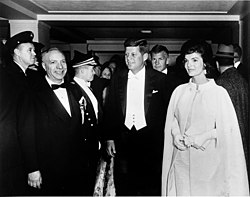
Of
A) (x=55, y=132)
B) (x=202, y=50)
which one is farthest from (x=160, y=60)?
(x=55, y=132)

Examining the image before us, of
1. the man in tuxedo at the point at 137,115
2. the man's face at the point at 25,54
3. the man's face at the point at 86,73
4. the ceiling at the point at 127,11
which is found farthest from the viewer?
the ceiling at the point at 127,11

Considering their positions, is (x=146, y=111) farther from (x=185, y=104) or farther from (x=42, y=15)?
(x=42, y=15)

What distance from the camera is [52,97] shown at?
1703 millimetres

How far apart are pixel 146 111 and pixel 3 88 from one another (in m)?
0.72

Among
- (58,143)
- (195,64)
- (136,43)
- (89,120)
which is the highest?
(136,43)

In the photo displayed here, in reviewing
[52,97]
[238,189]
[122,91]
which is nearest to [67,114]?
[52,97]

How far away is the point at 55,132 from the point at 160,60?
2.37 ft

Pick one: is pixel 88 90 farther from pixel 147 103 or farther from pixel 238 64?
pixel 238 64

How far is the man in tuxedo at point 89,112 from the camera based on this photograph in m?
1.86

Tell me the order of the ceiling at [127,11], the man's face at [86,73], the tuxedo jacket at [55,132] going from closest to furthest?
1. the tuxedo jacket at [55,132]
2. the man's face at [86,73]
3. the ceiling at [127,11]

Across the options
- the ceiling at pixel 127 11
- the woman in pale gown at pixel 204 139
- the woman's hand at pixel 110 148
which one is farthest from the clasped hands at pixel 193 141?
the ceiling at pixel 127 11

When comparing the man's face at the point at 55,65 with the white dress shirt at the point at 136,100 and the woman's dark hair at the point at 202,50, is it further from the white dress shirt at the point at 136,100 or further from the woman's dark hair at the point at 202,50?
the woman's dark hair at the point at 202,50

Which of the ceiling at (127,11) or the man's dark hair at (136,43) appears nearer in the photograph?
the man's dark hair at (136,43)

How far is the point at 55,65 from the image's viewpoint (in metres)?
1.71
